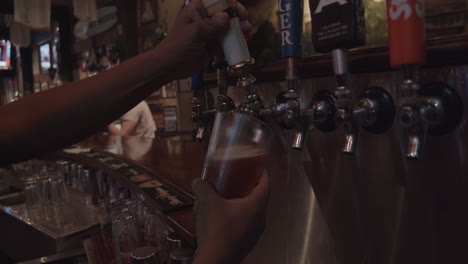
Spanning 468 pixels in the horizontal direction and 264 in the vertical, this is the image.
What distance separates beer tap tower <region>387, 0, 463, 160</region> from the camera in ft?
1.82

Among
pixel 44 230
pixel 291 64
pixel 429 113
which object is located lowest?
pixel 44 230

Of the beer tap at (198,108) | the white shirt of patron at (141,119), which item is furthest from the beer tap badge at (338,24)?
the white shirt of patron at (141,119)

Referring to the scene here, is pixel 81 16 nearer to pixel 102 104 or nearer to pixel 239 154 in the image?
pixel 102 104

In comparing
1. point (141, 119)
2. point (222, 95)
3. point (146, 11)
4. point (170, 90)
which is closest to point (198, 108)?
point (222, 95)

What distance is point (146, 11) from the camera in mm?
5672

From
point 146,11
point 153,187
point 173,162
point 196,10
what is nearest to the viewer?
point 196,10

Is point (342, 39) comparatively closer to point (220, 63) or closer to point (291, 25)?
point (291, 25)

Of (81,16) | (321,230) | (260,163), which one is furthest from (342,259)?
(81,16)

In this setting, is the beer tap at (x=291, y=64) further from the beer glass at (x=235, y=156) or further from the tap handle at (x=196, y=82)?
the tap handle at (x=196, y=82)

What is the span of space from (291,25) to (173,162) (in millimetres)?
1201

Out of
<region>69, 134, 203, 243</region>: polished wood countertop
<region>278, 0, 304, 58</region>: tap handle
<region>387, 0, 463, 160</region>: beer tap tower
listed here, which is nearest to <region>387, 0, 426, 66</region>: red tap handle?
<region>387, 0, 463, 160</region>: beer tap tower

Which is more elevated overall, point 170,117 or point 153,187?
point 170,117

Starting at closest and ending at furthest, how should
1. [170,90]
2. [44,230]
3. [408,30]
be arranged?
[408,30]
[44,230]
[170,90]

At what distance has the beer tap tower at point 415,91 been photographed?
1.82ft
